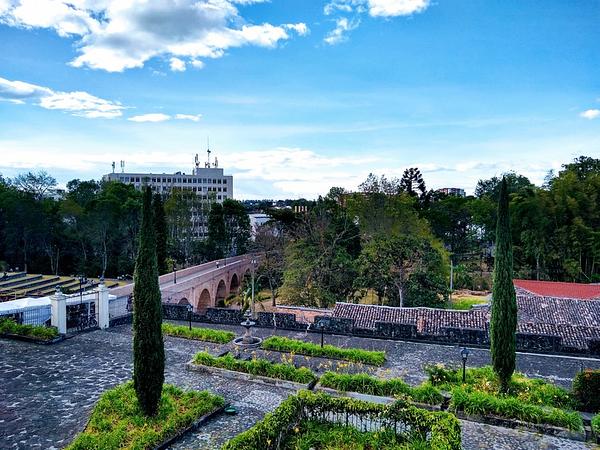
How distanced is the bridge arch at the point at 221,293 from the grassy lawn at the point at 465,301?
17.5 m

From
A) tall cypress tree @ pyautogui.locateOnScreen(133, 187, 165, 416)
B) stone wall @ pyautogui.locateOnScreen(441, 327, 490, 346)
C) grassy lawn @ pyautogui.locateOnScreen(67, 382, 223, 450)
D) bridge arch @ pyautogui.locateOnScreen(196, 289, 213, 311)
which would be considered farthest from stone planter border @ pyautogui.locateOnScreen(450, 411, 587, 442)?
bridge arch @ pyautogui.locateOnScreen(196, 289, 213, 311)

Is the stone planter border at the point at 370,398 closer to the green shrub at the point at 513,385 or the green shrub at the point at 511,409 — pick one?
the green shrub at the point at 511,409

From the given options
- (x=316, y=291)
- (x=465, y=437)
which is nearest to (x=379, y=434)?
(x=465, y=437)

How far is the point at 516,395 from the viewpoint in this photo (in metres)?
10.1

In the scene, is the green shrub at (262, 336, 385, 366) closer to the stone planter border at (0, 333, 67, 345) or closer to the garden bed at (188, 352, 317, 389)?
the garden bed at (188, 352, 317, 389)

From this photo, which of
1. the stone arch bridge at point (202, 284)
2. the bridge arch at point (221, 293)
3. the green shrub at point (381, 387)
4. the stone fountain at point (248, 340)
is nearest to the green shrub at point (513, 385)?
the green shrub at point (381, 387)

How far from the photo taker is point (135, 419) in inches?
331

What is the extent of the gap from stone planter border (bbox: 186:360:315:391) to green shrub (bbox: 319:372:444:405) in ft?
1.97

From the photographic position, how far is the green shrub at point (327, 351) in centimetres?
1304

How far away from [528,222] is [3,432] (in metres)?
37.0

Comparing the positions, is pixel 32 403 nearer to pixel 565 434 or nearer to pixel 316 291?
pixel 565 434

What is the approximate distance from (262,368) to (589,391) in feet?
24.2

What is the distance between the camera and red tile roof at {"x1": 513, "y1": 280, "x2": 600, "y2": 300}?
944 inches

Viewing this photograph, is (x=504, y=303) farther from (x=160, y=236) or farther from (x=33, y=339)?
(x=160, y=236)
